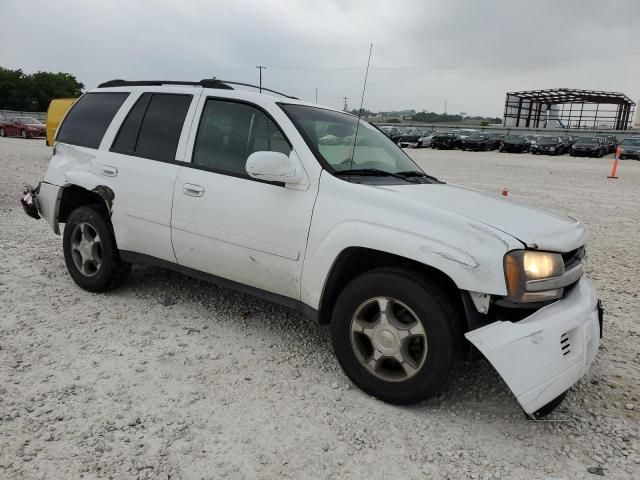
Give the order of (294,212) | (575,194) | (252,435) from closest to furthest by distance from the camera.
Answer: (252,435), (294,212), (575,194)

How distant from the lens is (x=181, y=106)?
3873 mm

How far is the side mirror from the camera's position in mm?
2996

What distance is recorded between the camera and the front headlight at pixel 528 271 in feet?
8.20

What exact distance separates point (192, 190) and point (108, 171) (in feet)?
3.22

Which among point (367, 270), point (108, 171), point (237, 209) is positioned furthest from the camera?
point (108, 171)

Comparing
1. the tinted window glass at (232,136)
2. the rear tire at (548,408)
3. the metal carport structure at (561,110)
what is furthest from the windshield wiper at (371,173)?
the metal carport structure at (561,110)

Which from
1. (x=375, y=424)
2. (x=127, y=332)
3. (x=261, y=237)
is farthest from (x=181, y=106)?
(x=375, y=424)

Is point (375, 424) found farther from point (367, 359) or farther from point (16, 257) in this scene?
point (16, 257)

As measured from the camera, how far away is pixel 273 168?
3.01 m

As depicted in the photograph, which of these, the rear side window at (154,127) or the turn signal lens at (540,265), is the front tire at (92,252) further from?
the turn signal lens at (540,265)

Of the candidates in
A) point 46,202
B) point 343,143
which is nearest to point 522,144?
point 343,143

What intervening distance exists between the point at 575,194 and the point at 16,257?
1235 cm

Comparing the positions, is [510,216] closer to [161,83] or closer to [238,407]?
[238,407]

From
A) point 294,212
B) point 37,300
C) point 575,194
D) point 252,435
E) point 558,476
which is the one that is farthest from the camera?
point 575,194
